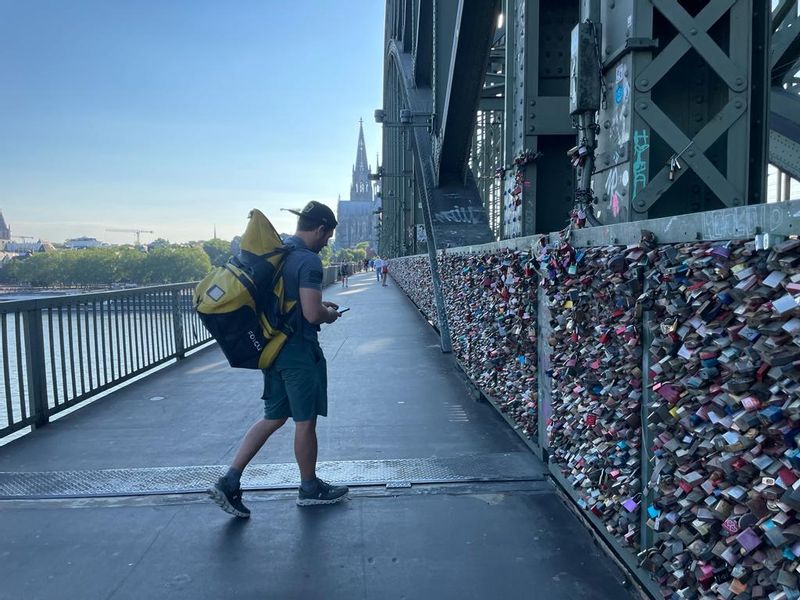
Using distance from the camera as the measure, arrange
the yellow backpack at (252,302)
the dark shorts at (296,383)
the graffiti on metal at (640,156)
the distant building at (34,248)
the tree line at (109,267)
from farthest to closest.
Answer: the distant building at (34,248)
the tree line at (109,267)
the dark shorts at (296,383)
the yellow backpack at (252,302)
the graffiti on metal at (640,156)

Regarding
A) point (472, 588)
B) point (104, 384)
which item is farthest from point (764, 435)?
point (104, 384)

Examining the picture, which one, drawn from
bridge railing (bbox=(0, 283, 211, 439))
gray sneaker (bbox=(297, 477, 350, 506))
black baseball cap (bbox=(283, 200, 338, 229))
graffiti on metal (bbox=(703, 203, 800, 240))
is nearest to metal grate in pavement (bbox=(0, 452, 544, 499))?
gray sneaker (bbox=(297, 477, 350, 506))

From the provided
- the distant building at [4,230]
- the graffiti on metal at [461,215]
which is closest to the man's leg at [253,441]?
the graffiti on metal at [461,215]

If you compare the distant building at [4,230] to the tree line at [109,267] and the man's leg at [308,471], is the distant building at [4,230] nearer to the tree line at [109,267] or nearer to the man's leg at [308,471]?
the tree line at [109,267]

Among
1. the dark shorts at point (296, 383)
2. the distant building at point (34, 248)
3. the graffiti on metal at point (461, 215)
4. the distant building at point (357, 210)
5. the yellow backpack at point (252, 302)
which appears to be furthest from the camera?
the distant building at point (357, 210)

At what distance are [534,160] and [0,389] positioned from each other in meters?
4.99

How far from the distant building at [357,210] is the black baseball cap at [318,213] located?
150 metres

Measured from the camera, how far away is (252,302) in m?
3.40

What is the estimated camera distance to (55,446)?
15.9 ft

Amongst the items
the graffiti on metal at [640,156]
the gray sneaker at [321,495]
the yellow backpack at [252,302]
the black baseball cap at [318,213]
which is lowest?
the gray sneaker at [321,495]

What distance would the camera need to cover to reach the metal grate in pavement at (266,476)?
3.91 m

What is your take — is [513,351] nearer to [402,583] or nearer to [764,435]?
[402,583]

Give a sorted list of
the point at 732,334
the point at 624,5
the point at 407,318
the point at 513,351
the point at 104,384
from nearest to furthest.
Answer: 1. the point at 732,334
2. the point at 624,5
3. the point at 513,351
4. the point at 104,384
5. the point at 407,318

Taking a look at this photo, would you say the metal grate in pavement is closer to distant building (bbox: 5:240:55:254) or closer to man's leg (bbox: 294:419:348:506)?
man's leg (bbox: 294:419:348:506)
